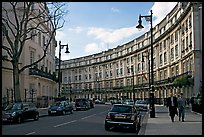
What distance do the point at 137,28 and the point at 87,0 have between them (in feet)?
66.4

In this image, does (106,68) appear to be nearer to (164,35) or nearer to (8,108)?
(164,35)

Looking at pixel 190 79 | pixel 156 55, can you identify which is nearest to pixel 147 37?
pixel 156 55

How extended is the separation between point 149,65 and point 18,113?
3251 centimetres

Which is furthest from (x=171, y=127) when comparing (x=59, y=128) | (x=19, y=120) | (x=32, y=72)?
(x=32, y=72)

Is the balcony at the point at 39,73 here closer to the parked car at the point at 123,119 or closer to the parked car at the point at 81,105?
the parked car at the point at 81,105

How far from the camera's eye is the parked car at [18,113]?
2403cm

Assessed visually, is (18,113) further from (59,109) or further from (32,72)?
(32,72)

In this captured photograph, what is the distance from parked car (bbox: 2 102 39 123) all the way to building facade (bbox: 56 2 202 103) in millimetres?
21154

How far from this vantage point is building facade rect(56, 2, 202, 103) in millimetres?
48094

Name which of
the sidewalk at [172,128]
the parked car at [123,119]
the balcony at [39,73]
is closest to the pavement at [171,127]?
the sidewalk at [172,128]

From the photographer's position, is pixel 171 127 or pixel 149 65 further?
pixel 149 65

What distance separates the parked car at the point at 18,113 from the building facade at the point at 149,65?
69.4 feet

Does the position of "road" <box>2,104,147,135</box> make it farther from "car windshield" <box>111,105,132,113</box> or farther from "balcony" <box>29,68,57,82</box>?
"balcony" <box>29,68,57,82</box>

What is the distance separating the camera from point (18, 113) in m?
24.6
